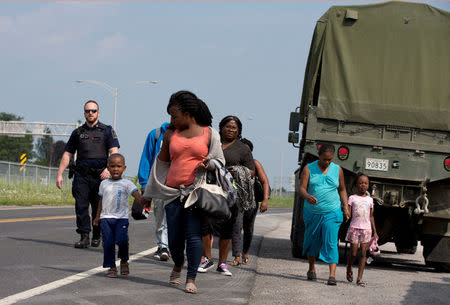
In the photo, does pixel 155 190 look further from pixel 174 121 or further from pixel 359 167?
pixel 359 167

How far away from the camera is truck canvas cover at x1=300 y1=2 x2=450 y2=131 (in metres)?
12.5

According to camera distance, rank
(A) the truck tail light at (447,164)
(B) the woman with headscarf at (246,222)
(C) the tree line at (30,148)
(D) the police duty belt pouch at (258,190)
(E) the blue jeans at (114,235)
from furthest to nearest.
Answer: (C) the tree line at (30,148)
(A) the truck tail light at (447,164)
(D) the police duty belt pouch at (258,190)
(B) the woman with headscarf at (246,222)
(E) the blue jeans at (114,235)

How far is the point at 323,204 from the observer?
10117 millimetres

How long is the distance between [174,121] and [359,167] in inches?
186

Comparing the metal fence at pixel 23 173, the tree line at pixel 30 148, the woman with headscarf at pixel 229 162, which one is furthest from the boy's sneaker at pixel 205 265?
the tree line at pixel 30 148

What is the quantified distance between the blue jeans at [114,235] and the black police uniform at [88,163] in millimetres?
2929

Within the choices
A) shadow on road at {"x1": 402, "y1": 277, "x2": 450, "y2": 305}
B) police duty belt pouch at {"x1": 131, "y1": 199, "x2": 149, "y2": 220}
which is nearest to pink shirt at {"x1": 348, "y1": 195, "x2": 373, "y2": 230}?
shadow on road at {"x1": 402, "y1": 277, "x2": 450, "y2": 305}

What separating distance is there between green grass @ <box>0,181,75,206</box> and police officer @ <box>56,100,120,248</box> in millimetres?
17167

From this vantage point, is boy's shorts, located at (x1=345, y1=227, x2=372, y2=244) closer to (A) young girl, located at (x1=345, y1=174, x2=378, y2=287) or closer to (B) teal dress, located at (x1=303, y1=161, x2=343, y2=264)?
(A) young girl, located at (x1=345, y1=174, x2=378, y2=287)

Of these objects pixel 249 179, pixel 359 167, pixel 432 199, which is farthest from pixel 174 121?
pixel 432 199

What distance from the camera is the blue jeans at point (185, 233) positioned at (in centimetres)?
788

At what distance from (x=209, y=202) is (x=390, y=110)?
5.41 m

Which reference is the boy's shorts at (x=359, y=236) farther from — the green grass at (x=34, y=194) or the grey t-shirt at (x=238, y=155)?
the green grass at (x=34, y=194)

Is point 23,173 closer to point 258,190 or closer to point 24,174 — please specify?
point 24,174
